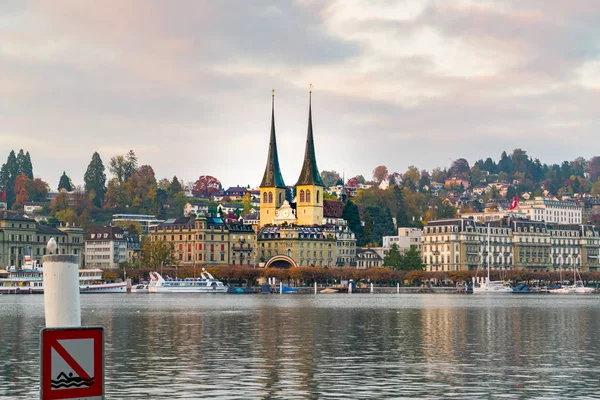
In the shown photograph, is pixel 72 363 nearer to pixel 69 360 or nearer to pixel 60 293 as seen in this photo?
pixel 69 360

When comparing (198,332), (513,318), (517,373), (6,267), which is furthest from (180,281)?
(517,373)

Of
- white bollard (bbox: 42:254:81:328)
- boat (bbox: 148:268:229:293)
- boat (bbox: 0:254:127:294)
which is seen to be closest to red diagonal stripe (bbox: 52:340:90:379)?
white bollard (bbox: 42:254:81:328)

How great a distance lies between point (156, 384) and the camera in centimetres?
3519

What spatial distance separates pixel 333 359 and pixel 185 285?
153 m

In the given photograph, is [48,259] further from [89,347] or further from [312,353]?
[312,353]

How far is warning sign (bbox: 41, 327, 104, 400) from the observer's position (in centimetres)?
905

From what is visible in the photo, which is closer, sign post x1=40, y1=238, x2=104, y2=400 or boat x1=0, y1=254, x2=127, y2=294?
sign post x1=40, y1=238, x2=104, y2=400

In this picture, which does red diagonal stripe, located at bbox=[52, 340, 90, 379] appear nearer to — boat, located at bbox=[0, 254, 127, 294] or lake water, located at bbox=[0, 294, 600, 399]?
lake water, located at bbox=[0, 294, 600, 399]

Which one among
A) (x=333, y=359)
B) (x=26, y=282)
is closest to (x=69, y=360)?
(x=333, y=359)

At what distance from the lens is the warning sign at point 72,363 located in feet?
29.7

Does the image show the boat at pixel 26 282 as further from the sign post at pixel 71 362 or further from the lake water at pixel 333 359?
the sign post at pixel 71 362

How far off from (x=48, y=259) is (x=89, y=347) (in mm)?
1905

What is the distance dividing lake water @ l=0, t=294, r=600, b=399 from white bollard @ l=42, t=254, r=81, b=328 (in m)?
21.3

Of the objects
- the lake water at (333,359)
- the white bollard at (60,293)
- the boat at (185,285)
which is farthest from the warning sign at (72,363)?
the boat at (185,285)
